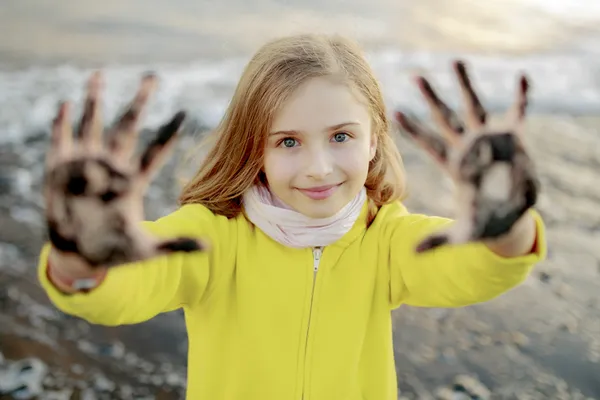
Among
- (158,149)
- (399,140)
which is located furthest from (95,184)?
(399,140)

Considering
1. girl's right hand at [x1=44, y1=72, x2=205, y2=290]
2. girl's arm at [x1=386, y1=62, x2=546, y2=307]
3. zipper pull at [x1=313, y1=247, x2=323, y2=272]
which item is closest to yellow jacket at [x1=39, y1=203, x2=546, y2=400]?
zipper pull at [x1=313, y1=247, x2=323, y2=272]

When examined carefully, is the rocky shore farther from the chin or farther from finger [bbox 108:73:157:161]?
finger [bbox 108:73:157:161]

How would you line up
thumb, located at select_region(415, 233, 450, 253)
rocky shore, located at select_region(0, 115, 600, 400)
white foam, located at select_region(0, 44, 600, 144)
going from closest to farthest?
1. thumb, located at select_region(415, 233, 450, 253)
2. rocky shore, located at select_region(0, 115, 600, 400)
3. white foam, located at select_region(0, 44, 600, 144)

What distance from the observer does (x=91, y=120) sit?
1.03 m

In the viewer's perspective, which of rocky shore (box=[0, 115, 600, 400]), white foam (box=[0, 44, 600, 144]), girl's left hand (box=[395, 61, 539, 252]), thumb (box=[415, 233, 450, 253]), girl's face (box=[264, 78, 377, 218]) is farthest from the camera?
white foam (box=[0, 44, 600, 144])

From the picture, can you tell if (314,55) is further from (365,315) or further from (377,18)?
(377,18)

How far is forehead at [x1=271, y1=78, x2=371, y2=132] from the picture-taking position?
1.34 metres

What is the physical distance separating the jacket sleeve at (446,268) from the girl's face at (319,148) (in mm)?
155

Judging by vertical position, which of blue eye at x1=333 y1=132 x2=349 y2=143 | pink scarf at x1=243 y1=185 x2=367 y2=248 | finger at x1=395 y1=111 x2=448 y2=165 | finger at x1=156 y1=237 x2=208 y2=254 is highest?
finger at x1=395 y1=111 x2=448 y2=165

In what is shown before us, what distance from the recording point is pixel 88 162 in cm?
102

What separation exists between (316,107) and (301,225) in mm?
253

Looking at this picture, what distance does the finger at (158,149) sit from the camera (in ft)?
3.58

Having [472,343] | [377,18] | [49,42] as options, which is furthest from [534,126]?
[49,42]

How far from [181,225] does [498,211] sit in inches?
24.3
